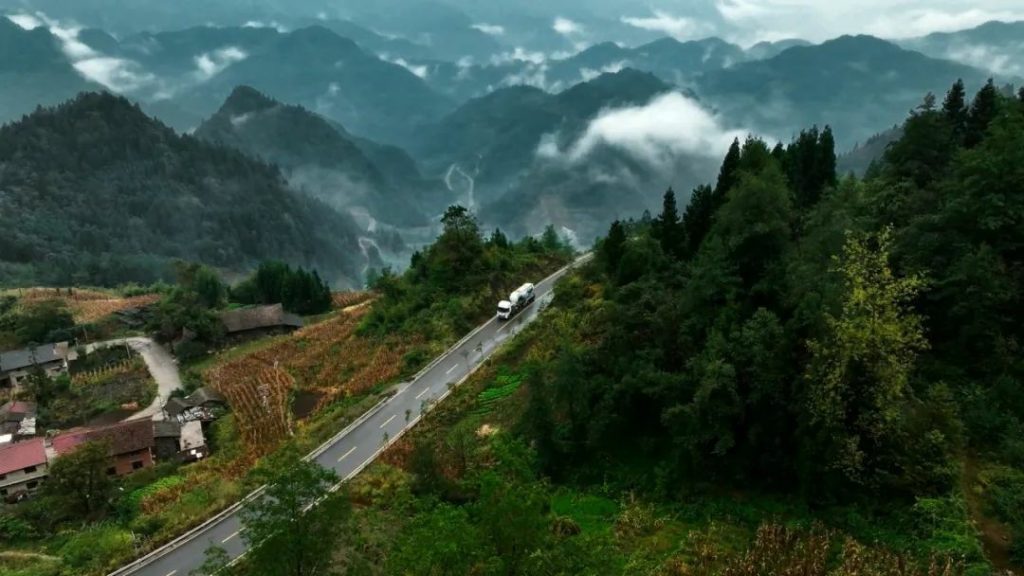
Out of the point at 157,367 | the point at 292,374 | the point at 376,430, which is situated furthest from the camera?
the point at 157,367

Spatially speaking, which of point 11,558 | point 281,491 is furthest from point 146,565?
point 281,491

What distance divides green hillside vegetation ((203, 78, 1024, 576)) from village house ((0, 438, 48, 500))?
74.9 feet

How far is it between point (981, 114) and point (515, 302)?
29977 mm

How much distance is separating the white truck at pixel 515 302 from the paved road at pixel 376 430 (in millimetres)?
509

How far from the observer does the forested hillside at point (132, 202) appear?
142125mm

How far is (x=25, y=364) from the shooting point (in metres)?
60.5

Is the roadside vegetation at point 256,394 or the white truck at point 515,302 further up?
the white truck at point 515,302

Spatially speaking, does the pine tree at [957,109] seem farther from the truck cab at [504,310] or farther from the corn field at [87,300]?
the corn field at [87,300]

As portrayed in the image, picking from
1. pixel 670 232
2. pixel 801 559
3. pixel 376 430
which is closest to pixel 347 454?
pixel 376 430

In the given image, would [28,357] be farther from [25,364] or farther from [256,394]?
[256,394]

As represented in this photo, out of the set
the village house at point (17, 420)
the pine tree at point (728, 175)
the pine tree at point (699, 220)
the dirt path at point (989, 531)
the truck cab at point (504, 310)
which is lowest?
the village house at point (17, 420)

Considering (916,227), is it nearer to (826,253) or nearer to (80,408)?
(826,253)

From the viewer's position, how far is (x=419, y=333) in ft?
158

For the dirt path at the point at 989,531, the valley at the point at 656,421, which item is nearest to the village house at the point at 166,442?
the valley at the point at 656,421
